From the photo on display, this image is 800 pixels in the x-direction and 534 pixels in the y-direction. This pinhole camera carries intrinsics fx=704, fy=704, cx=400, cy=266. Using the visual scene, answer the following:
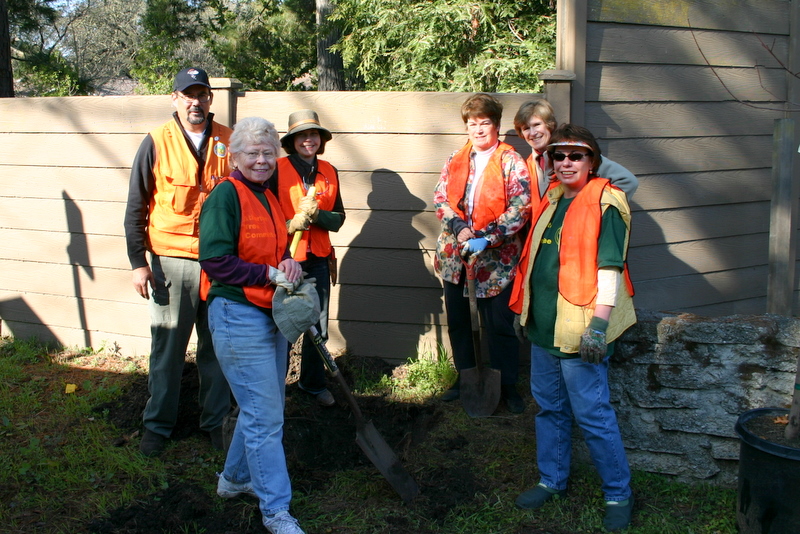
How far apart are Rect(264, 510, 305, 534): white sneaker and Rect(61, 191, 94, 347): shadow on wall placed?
3028mm

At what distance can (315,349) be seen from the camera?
4383mm

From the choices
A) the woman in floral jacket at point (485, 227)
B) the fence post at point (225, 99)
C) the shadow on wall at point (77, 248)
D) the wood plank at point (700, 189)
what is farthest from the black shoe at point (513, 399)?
the shadow on wall at point (77, 248)

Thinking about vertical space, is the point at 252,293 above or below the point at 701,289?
above

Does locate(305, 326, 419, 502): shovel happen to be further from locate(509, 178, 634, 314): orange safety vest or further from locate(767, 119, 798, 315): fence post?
locate(767, 119, 798, 315): fence post

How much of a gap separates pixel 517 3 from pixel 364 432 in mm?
8533

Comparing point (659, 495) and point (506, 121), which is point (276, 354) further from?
point (506, 121)

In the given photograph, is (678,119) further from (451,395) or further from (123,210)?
(123,210)

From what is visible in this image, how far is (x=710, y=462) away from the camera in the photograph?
11.1ft

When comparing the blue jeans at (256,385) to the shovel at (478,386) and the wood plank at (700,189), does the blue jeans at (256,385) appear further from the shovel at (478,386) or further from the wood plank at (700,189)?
the wood plank at (700,189)

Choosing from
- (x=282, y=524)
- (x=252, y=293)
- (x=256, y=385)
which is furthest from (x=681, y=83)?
(x=282, y=524)

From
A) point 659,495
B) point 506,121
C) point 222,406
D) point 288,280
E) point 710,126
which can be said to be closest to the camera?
point 288,280

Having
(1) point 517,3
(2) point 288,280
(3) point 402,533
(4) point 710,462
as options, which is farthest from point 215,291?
(1) point 517,3

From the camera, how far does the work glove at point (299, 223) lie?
12.7 ft

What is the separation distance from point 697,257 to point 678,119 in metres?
0.97
